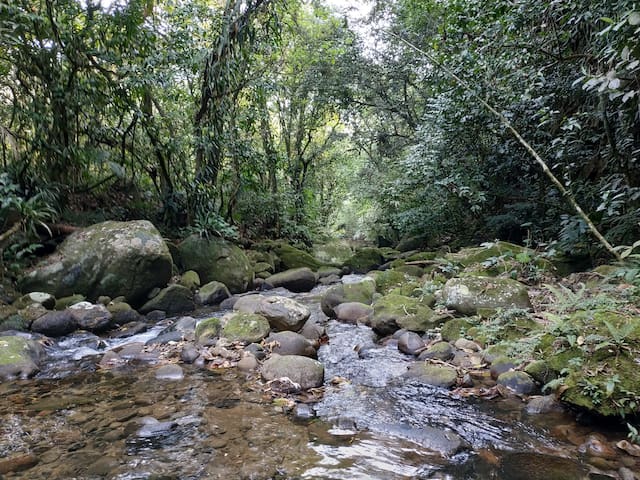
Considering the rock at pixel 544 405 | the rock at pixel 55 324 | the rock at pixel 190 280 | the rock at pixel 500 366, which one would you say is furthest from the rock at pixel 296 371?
the rock at pixel 190 280

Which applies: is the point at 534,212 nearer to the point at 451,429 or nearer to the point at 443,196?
the point at 443,196

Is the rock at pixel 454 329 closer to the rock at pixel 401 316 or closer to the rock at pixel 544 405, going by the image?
the rock at pixel 401 316

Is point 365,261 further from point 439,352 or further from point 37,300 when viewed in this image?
point 37,300

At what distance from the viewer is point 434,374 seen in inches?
139

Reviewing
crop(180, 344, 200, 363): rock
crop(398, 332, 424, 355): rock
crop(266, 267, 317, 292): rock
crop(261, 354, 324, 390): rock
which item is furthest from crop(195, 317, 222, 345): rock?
crop(266, 267, 317, 292): rock

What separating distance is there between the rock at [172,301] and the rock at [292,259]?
14.9 feet

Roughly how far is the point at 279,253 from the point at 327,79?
226 inches

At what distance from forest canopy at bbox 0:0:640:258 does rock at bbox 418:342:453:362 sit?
6.72 feet

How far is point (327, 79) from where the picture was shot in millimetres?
12570

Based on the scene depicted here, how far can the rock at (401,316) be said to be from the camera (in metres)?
4.72

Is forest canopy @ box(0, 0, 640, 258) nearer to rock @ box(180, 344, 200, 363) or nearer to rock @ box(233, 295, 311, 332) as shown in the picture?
rock @ box(180, 344, 200, 363)

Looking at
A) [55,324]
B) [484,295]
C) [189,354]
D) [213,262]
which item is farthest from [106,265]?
[484,295]

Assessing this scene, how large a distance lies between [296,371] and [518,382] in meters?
1.82

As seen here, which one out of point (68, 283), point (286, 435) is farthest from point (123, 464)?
point (68, 283)
